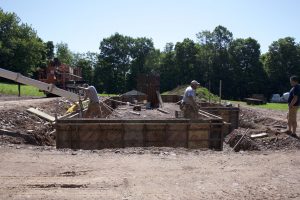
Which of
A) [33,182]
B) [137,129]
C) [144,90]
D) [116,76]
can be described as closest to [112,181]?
[33,182]

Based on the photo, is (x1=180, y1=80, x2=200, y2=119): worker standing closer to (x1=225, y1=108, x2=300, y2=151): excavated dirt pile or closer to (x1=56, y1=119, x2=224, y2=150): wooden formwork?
(x1=56, y1=119, x2=224, y2=150): wooden formwork

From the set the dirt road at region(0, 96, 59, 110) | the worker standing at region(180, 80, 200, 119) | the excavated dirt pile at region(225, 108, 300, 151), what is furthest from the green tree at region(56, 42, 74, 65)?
the worker standing at region(180, 80, 200, 119)

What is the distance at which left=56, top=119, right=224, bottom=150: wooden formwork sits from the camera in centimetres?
1288

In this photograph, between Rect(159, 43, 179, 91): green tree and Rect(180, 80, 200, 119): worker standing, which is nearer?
Rect(180, 80, 200, 119): worker standing

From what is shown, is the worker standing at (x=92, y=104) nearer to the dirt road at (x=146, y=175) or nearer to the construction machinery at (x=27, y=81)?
the construction machinery at (x=27, y=81)

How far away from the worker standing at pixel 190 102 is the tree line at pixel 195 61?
46397mm

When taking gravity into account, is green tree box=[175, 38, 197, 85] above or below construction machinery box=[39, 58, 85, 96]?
above

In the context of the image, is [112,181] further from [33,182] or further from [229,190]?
[229,190]

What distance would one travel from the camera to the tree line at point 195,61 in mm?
67812

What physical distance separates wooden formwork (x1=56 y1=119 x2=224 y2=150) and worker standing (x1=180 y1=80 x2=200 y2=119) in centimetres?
96

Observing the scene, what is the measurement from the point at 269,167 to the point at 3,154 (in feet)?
18.8

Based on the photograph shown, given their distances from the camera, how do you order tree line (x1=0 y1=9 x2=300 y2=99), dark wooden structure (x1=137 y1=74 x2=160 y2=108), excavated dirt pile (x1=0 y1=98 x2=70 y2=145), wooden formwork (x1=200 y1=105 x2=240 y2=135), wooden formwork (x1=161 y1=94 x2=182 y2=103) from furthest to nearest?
tree line (x1=0 y1=9 x2=300 y2=99), wooden formwork (x1=161 y1=94 x2=182 y2=103), dark wooden structure (x1=137 y1=74 x2=160 y2=108), wooden formwork (x1=200 y1=105 x2=240 y2=135), excavated dirt pile (x1=0 y1=98 x2=70 y2=145)

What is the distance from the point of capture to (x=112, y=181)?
6961 millimetres

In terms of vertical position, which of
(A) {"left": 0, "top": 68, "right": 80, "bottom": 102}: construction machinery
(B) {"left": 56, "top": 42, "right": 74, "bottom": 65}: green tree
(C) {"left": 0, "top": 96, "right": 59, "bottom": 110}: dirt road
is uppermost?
(B) {"left": 56, "top": 42, "right": 74, "bottom": 65}: green tree
